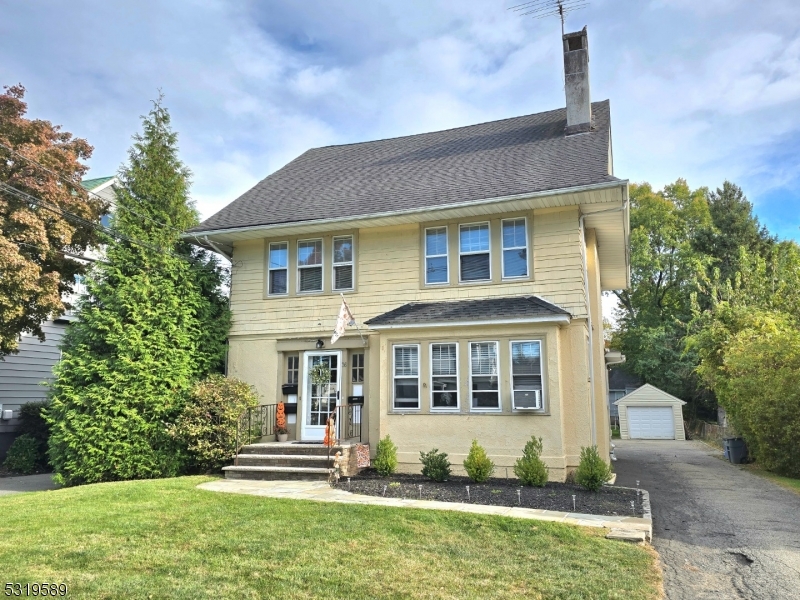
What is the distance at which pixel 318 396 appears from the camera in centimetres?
1288

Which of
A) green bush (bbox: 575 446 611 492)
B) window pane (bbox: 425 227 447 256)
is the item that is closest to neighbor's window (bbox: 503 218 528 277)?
window pane (bbox: 425 227 447 256)

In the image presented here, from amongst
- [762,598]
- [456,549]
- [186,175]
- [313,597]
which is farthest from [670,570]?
[186,175]

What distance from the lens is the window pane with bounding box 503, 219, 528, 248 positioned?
1188cm

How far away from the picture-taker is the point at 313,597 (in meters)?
4.59

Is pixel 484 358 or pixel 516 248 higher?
pixel 516 248

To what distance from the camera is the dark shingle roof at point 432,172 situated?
12.1 metres

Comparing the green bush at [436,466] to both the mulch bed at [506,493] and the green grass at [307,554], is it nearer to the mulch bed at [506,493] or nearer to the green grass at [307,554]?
the mulch bed at [506,493]

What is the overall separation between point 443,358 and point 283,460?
364 centimetres

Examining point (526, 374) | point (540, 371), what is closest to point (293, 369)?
point (526, 374)

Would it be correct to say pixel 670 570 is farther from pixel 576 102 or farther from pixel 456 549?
pixel 576 102

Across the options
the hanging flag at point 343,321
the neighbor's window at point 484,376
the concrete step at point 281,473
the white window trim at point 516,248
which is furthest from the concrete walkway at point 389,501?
the white window trim at point 516,248

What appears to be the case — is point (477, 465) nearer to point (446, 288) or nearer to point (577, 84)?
point (446, 288)

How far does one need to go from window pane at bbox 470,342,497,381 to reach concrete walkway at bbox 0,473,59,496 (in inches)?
350

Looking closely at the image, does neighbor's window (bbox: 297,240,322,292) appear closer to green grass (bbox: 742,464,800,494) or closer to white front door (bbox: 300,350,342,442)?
white front door (bbox: 300,350,342,442)
